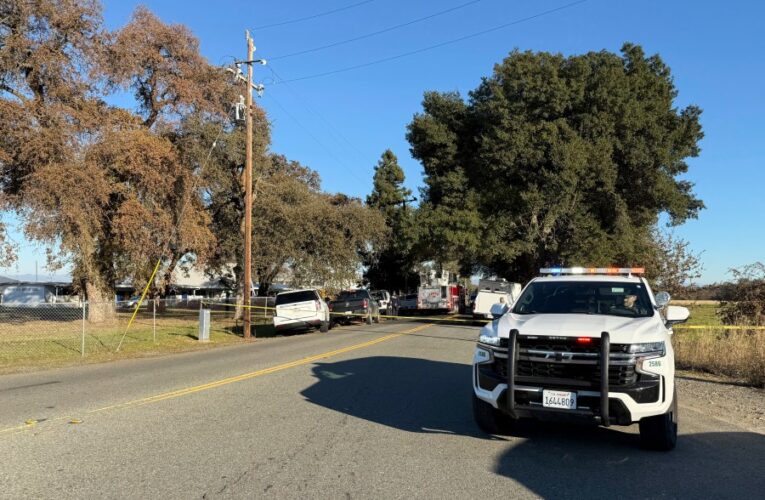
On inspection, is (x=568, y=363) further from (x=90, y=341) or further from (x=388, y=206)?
(x=388, y=206)

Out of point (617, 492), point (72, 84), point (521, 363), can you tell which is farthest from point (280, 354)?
point (72, 84)

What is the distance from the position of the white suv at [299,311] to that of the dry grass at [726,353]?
13.7 metres

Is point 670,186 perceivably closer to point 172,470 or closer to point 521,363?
point 521,363

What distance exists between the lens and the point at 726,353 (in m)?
13.2

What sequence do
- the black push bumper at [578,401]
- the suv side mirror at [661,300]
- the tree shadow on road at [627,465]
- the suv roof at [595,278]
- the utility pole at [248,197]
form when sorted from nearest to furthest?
1. the tree shadow on road at [627,465]
2. the black push bumper at [578,401]
3. the suv side mirror at [661,300]
4. the suv roof at [595,278]
5. the utility pole at [248,197]

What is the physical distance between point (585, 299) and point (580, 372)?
1777 millimetres

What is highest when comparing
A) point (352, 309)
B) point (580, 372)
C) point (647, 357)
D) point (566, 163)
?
point (566, 163)

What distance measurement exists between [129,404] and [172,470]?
375cm

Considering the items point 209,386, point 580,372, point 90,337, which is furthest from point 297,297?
point 580,372

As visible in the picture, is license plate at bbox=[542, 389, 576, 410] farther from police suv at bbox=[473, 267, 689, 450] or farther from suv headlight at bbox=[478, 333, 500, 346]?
suv headlight at bbox=[478, 333, 500, 346]

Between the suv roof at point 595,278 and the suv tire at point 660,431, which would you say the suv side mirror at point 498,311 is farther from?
the suv tire at point 660,431

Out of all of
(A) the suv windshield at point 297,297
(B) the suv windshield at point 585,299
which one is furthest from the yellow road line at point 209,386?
(A) the suv windshield at point 297,297

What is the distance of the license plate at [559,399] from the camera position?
5.89 m

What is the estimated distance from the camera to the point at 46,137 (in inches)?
838
